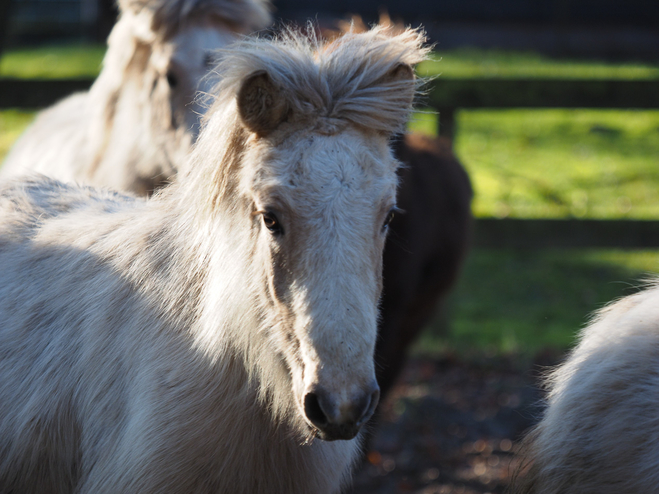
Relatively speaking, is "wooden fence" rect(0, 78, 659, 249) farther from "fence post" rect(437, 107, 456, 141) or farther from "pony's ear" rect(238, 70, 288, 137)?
"pony's ear" rect(238, 70, 288, 137)

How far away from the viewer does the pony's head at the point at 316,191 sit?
1568 mm

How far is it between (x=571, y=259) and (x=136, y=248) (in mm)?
6081

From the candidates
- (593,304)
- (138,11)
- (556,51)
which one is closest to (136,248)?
(138,11)

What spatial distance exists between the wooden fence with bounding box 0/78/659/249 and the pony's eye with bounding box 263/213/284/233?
3.59 metres

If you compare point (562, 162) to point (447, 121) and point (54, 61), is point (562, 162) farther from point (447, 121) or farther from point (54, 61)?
point (54, 61)

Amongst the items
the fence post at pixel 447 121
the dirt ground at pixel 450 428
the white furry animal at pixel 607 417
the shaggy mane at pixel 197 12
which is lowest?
the dirt ground at pixel 450 428

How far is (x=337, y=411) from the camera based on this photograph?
1.51 meters

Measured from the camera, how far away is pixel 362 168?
1.73 metres

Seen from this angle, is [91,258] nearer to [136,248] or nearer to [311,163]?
[136,248]

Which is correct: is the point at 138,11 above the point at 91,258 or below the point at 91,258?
above

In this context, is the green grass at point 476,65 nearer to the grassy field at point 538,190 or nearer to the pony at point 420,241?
the grassy field at point 538,190

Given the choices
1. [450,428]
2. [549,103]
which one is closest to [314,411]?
[450,428]

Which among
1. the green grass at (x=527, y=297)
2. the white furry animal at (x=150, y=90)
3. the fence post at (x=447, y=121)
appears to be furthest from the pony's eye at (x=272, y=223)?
the green grass at (x=527, y=297)

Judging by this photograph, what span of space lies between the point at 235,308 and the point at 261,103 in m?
0.58
